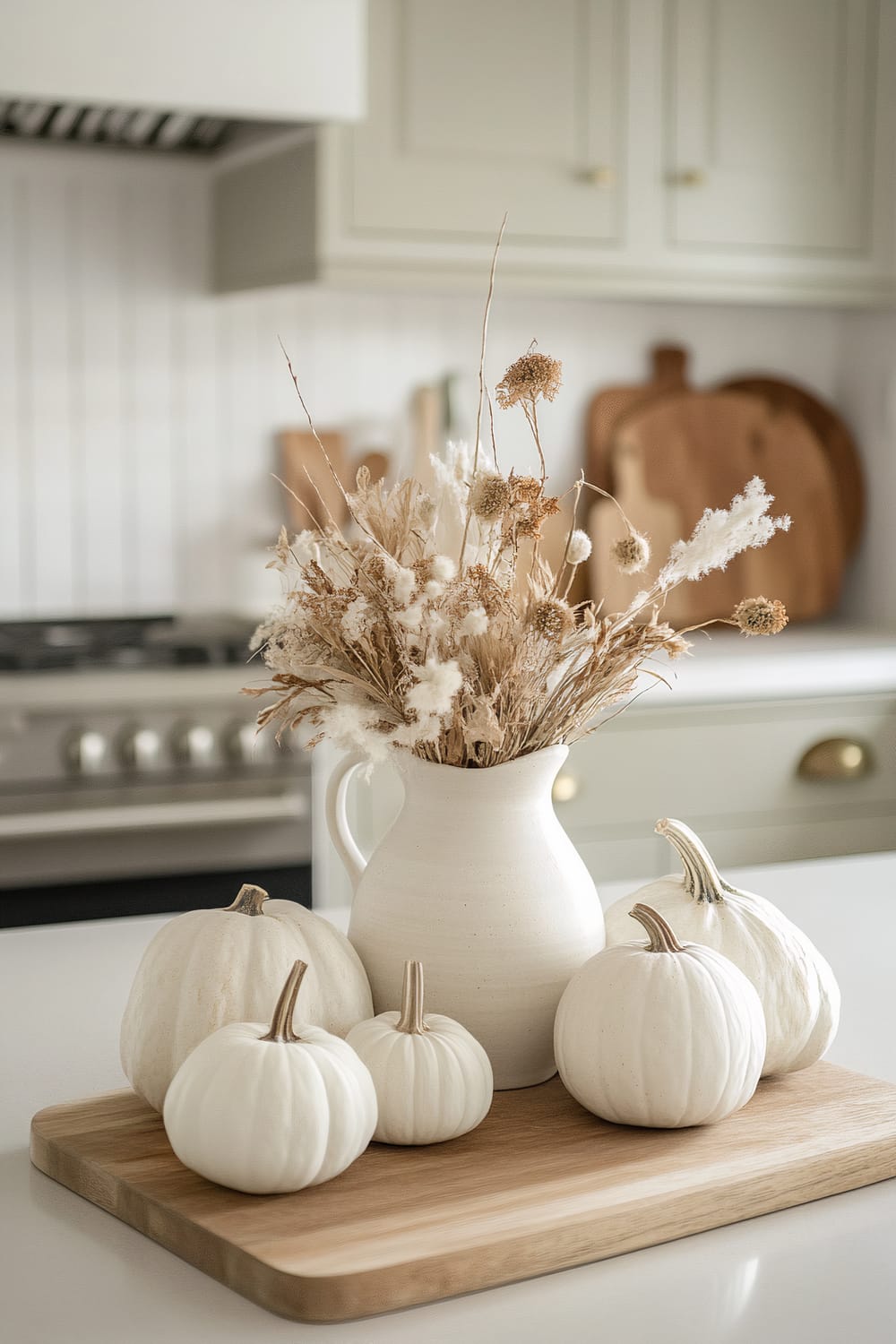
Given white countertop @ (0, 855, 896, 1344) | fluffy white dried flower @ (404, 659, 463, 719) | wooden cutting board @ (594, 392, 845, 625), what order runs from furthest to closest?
wooden cutting board @ (594, 392, 845, 625)
fluffy white dried flower @ (404, 659, 463, 719)
white countertop @ (0, 855, 896, 1344)

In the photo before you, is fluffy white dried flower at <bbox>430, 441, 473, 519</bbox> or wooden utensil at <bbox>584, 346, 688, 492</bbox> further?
wooden utensil at <bbox>584, 346, 688, 492</bbox>

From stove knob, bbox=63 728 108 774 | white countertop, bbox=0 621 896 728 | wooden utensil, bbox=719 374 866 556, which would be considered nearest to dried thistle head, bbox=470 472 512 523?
white countertop, bbox=0 621 896 728

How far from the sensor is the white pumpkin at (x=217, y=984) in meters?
0.80

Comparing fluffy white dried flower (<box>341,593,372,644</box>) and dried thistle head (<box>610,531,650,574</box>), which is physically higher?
dried thistle head (<box>610,531,650,574</box>)

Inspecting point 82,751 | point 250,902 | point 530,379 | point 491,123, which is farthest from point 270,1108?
point 491,123

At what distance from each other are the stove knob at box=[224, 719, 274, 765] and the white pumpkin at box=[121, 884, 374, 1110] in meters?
1.50

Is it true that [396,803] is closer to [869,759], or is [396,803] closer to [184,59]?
[869,759]

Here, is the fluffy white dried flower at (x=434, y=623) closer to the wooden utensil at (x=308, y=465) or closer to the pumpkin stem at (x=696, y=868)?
the pumpkin stem at (x=696, y=868)

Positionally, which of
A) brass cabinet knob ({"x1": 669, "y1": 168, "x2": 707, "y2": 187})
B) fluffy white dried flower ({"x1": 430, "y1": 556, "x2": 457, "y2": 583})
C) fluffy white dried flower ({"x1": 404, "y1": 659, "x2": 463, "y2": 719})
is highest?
brass cabinet knob ({"x1": 669, "y1": 168, "x2": 707, "y2": 187})

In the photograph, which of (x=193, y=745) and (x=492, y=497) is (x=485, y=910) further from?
(x=193, y=745)

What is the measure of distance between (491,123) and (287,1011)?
210 centimetres

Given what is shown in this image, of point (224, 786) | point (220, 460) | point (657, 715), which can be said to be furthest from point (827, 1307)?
point (220, 460)

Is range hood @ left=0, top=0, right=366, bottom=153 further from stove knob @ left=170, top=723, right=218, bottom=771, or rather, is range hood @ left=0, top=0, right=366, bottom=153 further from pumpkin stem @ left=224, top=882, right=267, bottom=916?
pumpkin stem @ left=224, top=882, right=267, bottom=916

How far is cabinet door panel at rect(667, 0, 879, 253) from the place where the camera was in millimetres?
2736
